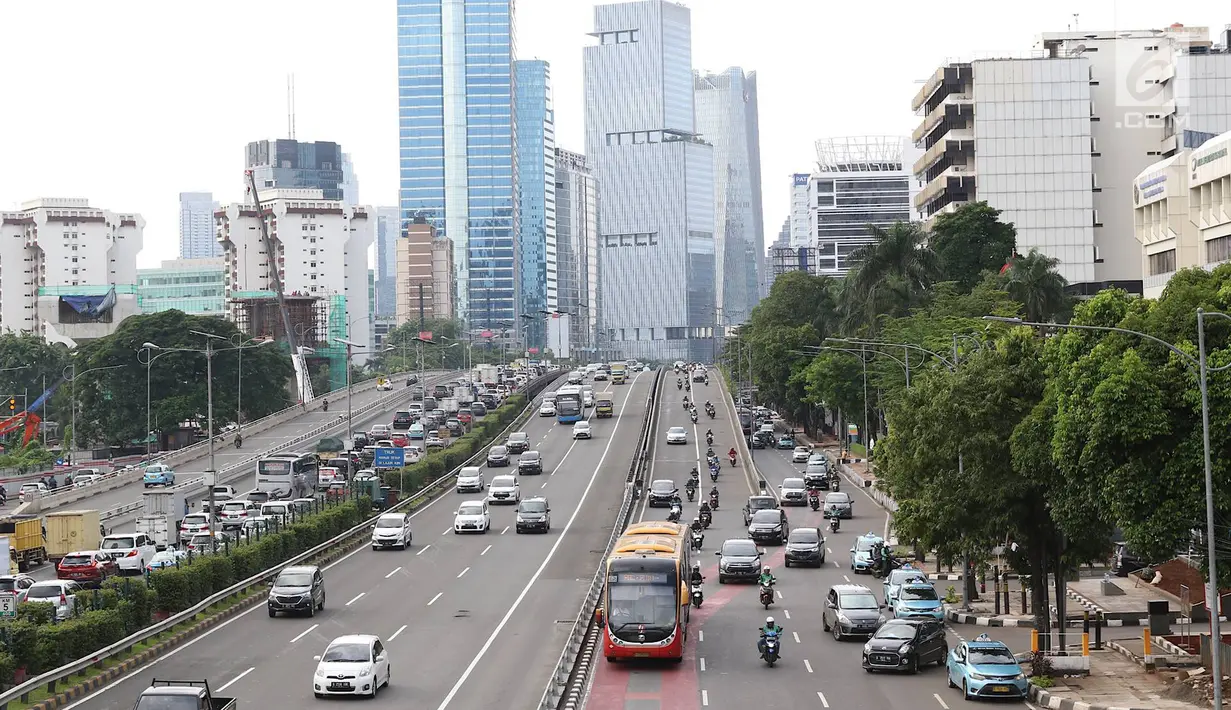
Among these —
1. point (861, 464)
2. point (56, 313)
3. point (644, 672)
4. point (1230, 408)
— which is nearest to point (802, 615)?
point (644, 672)

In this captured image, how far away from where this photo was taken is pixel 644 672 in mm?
34656

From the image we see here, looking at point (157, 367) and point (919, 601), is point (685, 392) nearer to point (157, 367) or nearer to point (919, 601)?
point (157, 367)

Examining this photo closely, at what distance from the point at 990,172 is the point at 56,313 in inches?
4840

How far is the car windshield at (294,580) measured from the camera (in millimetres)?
43125

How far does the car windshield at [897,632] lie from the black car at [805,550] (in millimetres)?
18932

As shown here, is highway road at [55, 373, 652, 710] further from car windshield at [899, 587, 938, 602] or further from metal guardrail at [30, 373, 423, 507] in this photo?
metal guardrail at [30, 373, 423, 507]

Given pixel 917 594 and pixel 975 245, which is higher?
pixel 975 245

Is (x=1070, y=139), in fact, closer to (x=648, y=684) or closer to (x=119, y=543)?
(x=119, y=543)

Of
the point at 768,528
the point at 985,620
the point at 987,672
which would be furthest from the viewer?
the point at 768,528

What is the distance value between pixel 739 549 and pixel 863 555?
215 inches


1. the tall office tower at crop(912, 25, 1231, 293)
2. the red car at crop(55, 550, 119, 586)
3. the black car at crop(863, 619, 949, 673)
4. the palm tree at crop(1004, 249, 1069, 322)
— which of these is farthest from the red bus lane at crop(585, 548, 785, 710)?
the tall office tower at crop(912, 25, 1231, 293)

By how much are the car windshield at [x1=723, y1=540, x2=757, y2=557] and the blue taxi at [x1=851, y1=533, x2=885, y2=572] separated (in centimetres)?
439

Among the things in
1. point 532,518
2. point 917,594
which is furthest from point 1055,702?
point 532,518

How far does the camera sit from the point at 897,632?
117 feet
